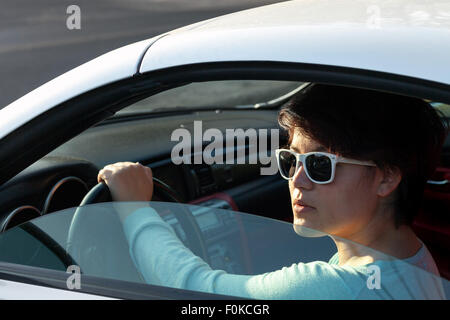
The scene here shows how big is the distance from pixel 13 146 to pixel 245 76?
67 centimetres

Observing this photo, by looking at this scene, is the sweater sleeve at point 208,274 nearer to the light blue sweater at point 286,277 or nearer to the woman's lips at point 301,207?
the light blue sweater at point 286,277

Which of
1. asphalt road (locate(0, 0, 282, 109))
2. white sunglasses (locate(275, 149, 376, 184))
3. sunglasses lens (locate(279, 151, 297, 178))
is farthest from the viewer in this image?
asphalt road (locate(0, 0, 282, 109))

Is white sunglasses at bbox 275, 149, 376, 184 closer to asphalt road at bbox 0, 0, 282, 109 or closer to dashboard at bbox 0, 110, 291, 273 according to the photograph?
dashboard at bbox 0, 110, 291, 273

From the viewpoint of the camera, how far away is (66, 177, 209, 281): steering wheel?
1.69 metres

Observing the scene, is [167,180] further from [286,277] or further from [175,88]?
[286,277]

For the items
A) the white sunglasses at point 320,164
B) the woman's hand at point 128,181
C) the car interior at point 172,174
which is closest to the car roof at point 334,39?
the car interior at point 172,174

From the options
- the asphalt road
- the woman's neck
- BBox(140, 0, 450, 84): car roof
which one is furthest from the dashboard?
the asphalt road

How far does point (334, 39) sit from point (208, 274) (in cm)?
61

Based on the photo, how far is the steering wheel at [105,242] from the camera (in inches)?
66.4

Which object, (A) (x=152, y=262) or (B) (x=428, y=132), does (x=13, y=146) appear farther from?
(B) (x=428, y=132)

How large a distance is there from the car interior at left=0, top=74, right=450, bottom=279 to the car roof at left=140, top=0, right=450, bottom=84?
0.13 metres

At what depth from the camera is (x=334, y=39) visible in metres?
1.36

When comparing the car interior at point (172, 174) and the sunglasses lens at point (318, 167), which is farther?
the car interior at point (172, 174)

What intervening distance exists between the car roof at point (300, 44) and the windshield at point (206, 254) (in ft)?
1.02
